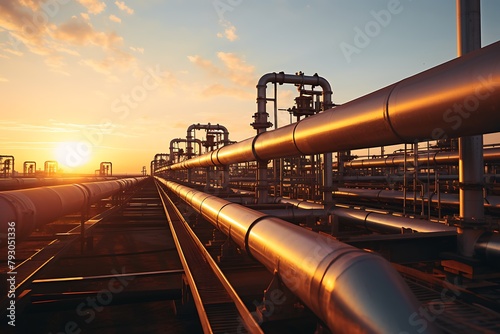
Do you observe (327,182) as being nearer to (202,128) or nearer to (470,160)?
(470,160)

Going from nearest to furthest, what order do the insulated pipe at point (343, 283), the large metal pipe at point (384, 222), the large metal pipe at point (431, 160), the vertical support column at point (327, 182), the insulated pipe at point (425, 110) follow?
the insulated pipe at point (343, 283), the insulated pipe at point (425, 110), the large metal pipe at point (384, 222), the vertical support column at point (327, 182), the large metal pipe at point (431, 160)

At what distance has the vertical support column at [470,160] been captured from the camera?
3775 millimetres

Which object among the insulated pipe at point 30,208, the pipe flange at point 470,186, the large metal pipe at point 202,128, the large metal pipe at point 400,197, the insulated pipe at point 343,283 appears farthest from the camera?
the large metal pipe at point 202,128

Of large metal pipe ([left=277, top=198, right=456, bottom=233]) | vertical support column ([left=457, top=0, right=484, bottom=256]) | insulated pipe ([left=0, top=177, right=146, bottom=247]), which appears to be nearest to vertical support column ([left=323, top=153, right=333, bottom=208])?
large metal pipe ([left=277, top=198, right=456, bottom=233])

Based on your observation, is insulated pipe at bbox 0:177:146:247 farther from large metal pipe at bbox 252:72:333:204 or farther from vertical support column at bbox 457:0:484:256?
vertical support column at bbox 457:0:484:256

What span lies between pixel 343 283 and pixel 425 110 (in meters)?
1.29

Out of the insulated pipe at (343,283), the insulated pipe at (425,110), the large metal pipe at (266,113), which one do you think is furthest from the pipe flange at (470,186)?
the large metal pipe at (266,113)

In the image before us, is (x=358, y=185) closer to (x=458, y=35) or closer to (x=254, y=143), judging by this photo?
(x=254, y=143)

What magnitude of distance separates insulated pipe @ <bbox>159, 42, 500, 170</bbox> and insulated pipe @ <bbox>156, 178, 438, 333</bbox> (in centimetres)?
99

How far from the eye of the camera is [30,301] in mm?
4742

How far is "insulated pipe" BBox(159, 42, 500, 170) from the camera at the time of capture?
1.98 m

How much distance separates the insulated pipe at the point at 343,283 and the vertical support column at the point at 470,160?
7.29 ft

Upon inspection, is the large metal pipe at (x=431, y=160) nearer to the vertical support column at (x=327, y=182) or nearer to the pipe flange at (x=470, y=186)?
the vertical support column at (x=327, y=182)

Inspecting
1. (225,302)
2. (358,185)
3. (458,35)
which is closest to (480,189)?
(458,35)
